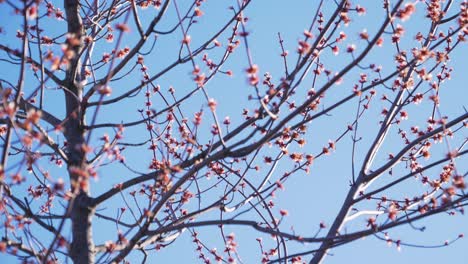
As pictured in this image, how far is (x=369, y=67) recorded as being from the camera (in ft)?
13.9

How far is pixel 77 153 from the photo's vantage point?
4.89 meters

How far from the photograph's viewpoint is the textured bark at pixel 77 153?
A: 4.51 m

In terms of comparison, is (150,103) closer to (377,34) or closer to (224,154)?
(224,154)

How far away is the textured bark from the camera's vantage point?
4.51m

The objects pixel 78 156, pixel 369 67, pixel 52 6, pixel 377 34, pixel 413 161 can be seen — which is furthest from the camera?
pixel 52 6

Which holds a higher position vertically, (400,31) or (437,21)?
(437,21)

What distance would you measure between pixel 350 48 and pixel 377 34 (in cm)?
55

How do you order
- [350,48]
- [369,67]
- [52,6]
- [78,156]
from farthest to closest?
1. [52,6]
2. [78,156]
3. [369,67]
4. [350,48]

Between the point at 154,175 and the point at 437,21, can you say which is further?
the point at 437,21

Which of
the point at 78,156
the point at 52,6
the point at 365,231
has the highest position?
the point at 52,6

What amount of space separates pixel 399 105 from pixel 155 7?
3134mm

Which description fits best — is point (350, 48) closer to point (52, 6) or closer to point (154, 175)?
point (154, 175)

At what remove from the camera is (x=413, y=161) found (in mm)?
5691

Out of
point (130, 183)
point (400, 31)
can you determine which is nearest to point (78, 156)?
point (130, 183)
